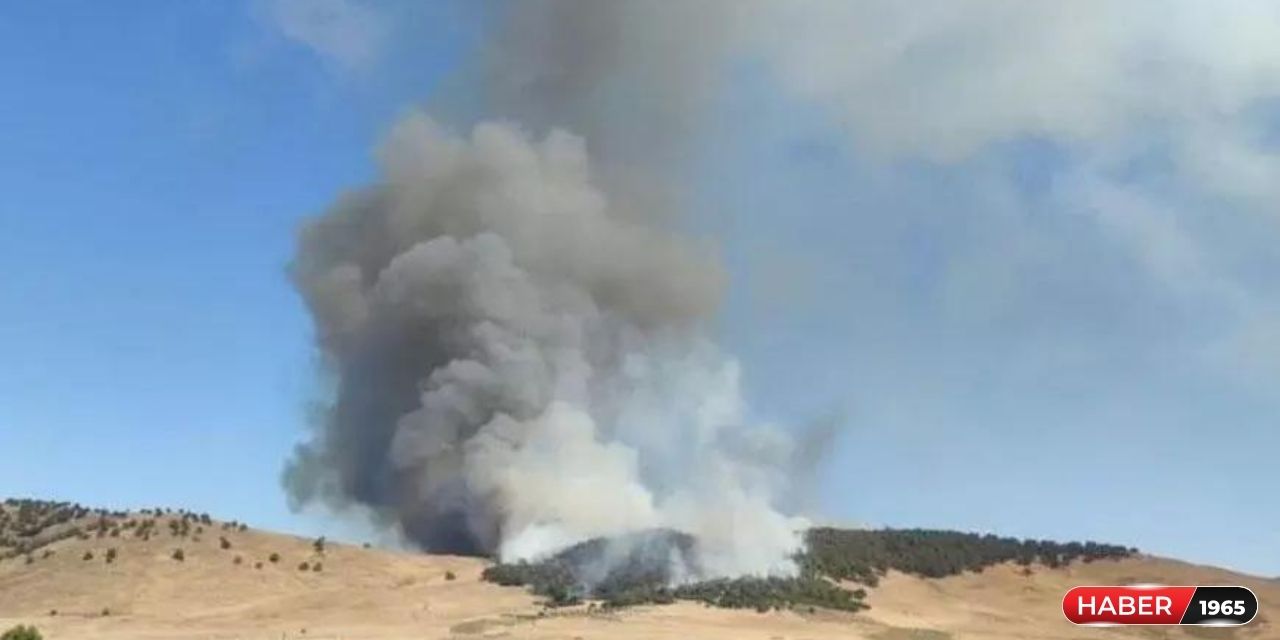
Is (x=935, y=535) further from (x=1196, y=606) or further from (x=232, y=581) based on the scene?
(x=1196, y=606)

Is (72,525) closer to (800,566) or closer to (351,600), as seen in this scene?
(351,600)

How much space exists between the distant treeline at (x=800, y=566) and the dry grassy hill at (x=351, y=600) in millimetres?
1667

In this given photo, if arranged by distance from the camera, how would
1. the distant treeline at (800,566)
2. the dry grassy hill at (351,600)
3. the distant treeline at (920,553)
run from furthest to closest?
1. the distant treeline at (920,553)
2. the distant treeline at (800,566)
3. the dry grassy hill at (351,600)

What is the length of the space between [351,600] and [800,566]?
25.4 meters

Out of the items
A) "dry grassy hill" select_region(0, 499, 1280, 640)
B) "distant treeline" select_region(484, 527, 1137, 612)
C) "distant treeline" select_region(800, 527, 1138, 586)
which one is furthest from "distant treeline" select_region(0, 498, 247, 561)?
"distant treeline" select_region(800, 527, 1138, 586)

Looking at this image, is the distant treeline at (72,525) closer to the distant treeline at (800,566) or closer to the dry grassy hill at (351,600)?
the dry grassy hill at (351,600)

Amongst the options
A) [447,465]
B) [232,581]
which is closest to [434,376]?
[447,465]

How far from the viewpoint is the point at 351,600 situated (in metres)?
60.4

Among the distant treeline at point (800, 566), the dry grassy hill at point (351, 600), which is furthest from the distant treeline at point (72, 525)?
the distant treeline at point (800, 566)

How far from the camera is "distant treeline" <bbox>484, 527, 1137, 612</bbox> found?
63.8m

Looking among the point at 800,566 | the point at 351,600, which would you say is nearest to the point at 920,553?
the point at 800,566

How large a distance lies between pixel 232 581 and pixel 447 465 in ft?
65.1

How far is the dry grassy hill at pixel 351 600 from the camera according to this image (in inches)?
2072

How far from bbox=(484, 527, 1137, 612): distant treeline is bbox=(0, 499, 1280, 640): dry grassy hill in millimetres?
1667
